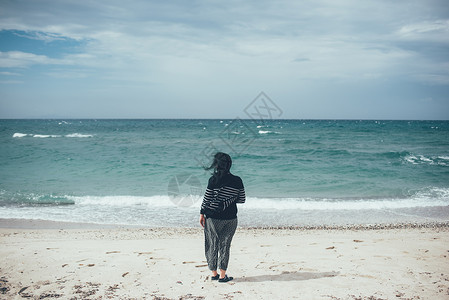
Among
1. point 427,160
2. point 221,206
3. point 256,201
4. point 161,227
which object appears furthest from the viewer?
point 427,160

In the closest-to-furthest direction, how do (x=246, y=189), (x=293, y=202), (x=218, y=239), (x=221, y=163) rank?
(x=221, y=163), (x=218, y=239), (x=293, y=202), (x=246, y=189)

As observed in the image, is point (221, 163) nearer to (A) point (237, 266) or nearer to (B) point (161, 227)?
(A) point (237, 266)

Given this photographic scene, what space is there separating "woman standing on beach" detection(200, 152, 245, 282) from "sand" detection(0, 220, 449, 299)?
1.82 feet

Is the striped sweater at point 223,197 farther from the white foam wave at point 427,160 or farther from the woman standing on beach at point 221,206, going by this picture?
the white foam wave at point 427,160

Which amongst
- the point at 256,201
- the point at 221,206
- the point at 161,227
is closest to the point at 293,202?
the point at 256,201

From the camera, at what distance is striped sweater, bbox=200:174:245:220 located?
415cm

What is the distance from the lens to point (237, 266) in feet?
16.9

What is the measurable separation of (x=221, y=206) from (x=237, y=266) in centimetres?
151

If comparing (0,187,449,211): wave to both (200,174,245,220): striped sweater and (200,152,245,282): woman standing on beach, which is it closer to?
(200,152,245,282): woman standing on beach

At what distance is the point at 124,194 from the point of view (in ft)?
40.0

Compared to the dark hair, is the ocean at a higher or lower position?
lower

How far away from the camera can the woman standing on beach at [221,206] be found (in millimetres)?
4133

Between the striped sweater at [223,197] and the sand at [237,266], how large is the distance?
3.36 ft

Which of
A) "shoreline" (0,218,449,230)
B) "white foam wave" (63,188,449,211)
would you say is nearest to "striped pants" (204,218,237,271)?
"shoreline" (0,218,449,230)
